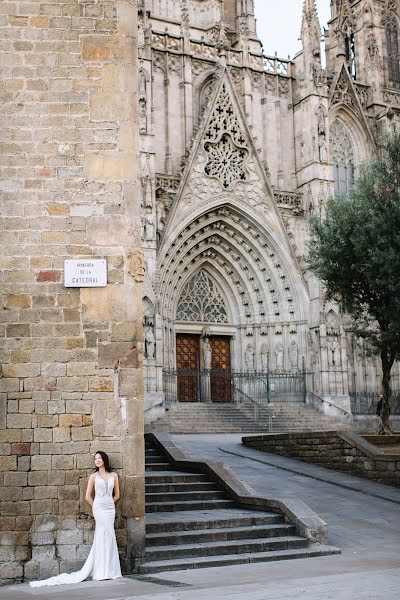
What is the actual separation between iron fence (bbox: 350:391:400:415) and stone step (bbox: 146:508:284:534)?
19.4m

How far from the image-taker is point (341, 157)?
3288 centimetres

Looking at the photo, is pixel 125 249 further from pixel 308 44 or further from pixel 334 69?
pixel 334 69

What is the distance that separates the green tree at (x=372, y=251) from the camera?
17391mm

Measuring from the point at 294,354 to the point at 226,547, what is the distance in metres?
20.3

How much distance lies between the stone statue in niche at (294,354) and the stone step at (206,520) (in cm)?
1867

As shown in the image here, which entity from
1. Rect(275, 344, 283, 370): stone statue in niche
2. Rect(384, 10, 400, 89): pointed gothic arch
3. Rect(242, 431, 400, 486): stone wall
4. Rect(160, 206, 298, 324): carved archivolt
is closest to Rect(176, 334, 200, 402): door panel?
Rect(160, 206, 298, 324): carved archivolt

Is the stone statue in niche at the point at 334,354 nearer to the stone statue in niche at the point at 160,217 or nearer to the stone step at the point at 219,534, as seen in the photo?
the stone statue in niche at the point at 160,217

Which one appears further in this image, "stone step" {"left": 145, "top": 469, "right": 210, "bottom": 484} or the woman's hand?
"stone step" {"left": 145, "top": 469, "right": 210, "bottom": 484}

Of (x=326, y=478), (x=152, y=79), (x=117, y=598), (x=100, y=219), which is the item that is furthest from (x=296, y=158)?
(x=117, y=598)

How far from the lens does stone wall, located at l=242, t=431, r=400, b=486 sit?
14.5 m

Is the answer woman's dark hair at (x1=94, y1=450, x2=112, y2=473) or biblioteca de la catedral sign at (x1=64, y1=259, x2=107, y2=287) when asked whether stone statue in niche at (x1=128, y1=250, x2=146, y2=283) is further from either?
woman's dark hair at (x1=94, y1=450, x2=112, y2=473)

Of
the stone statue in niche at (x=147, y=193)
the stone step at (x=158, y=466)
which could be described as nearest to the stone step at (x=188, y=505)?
the stone step at (x=158, y=466)

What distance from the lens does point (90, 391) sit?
905cm

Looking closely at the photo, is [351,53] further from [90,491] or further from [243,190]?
[90,491]
